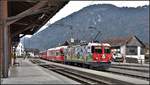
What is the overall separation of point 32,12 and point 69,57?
3205 centimetres

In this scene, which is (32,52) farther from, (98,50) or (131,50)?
(98,50)

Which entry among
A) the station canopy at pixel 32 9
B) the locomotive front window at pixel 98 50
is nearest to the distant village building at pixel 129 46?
the station canopy at pixel 32 9

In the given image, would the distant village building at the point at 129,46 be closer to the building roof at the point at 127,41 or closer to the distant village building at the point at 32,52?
the building roof at the point at 127,41

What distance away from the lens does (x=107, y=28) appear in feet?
348

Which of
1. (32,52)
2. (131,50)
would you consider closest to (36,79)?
(131,50)

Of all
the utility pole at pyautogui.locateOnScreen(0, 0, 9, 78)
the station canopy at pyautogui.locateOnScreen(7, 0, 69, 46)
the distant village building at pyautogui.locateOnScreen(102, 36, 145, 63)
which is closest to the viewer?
the utility pole at pyautogui.locateOnScreen(0, 0, 9, 78)

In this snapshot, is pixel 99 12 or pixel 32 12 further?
pixel 99 12

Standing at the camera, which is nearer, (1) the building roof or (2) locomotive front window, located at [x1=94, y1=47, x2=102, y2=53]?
(2) locomotive front window, located at [x1=94, y1=47, x2=102, y2=53]

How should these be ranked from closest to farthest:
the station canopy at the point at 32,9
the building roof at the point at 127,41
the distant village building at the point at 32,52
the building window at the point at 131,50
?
the station canopy at the point at 32,9, the building window at the point at 131,50, the building roof at the point at 127,41, the distant village building at the point at 32,52

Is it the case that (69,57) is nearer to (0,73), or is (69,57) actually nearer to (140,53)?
(0,73)

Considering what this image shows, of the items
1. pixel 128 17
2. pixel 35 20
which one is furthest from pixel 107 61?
pixel 128 17

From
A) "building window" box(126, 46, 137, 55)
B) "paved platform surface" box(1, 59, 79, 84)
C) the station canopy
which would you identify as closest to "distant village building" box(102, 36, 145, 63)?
"building window" box(126, 46, 137, 55)

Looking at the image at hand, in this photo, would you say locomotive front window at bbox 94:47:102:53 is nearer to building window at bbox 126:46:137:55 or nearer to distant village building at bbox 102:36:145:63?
distant village building at bbox 102:36:145:63

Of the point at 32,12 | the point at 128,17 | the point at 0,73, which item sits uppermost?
the point at 128,17
